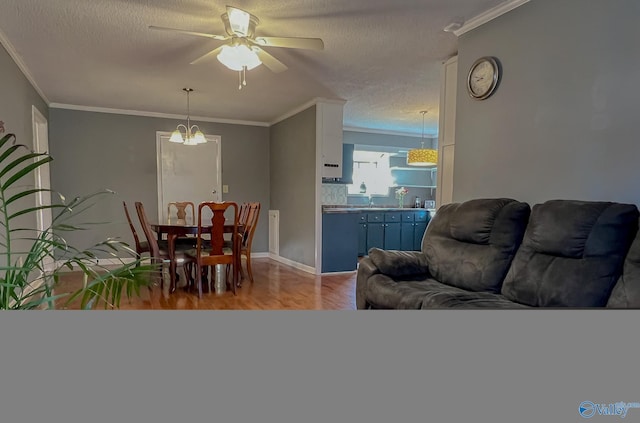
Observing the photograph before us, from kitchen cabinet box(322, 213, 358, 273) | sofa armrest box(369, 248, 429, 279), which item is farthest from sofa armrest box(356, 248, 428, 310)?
kitchen cabinet box(322, 213, 358, 273)

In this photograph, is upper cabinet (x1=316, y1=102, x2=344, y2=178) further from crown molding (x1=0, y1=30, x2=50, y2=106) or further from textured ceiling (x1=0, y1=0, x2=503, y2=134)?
crown molding (x1=0, y1=30, x2=50, y2=106)

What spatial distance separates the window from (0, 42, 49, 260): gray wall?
16.3 ft

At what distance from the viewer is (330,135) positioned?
459 cm

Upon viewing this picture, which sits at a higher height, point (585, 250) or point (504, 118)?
point (504, 118)

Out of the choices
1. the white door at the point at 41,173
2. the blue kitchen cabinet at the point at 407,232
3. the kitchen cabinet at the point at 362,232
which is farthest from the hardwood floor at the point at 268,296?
the blue kitchen cabinet at the point at 407,232

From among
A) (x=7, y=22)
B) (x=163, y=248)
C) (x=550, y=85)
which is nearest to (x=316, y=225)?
(x=163, y=248)

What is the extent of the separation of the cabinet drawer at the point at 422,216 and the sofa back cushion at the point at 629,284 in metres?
4.68

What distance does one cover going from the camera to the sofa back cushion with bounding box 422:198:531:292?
2.03 meters

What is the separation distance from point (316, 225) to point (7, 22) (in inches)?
132

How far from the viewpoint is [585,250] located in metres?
1.61

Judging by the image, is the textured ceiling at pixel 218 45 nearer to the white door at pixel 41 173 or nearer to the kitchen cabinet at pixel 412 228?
the white door at pixel 41 173
